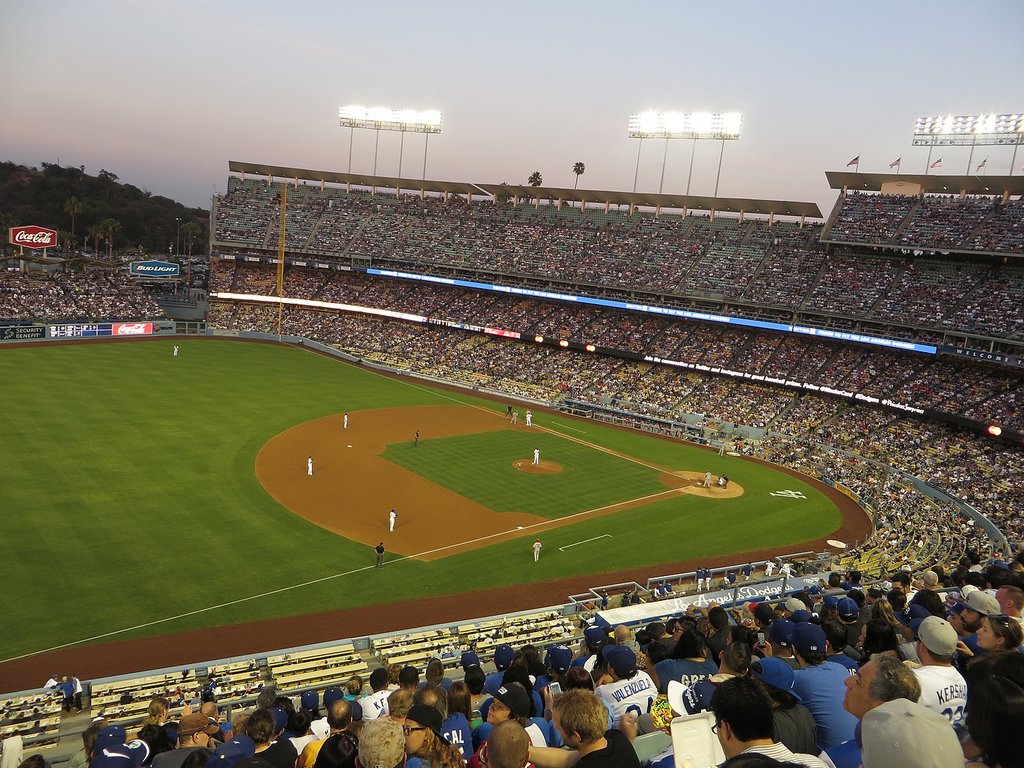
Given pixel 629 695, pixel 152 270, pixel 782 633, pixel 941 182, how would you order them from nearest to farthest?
1. pixel 629 695
2. pixel 782 633
3. pixel 941 182
4. pixel 152 270

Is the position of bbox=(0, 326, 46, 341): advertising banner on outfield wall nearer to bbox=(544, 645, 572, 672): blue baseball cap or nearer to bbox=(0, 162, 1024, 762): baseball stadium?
bbox=(0, 162, 1024, 762): baseball stadium

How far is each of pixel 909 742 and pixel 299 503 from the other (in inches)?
1187

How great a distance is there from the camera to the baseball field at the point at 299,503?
73.7 ft

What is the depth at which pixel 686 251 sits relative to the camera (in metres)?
68.2

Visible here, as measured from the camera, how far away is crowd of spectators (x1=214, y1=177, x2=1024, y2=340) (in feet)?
168

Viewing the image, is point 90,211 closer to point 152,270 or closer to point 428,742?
point 152,270

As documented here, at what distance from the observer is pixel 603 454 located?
4331 cm

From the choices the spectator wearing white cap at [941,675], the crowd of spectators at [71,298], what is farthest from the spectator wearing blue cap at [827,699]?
the crowd of spectators at [71,298]

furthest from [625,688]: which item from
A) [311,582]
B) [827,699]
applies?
[311,582]

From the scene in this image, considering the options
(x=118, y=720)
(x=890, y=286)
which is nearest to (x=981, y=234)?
(x=890, y=286)

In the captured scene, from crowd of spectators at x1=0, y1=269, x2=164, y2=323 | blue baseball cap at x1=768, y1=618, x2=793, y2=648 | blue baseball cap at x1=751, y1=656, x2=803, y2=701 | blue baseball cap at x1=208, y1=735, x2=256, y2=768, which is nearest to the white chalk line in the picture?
blue baseball cap at x1=208, y1=735, x2=256, y2=768

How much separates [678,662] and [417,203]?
8533cm

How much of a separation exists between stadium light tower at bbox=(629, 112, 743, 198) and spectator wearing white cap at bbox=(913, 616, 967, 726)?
231 feet

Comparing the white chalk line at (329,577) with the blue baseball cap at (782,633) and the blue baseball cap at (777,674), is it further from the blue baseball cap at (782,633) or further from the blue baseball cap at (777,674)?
the blue baseball cap at (777,674)
